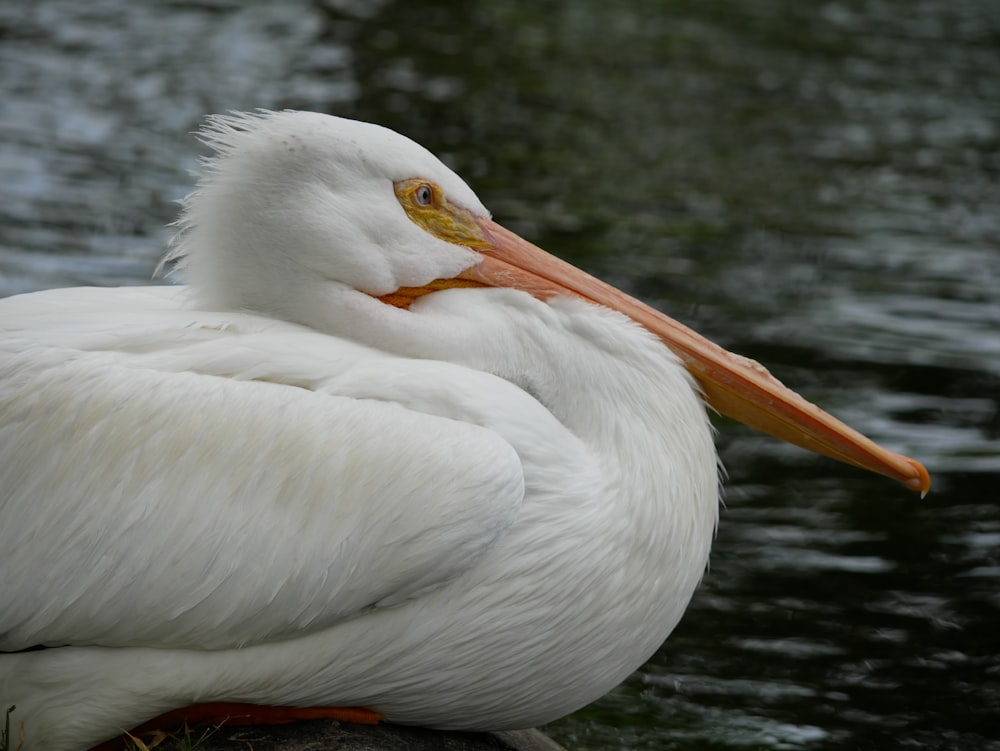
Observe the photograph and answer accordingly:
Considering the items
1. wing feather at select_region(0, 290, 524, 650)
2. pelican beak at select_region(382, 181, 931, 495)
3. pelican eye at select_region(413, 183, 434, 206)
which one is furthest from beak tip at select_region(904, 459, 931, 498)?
pelican eye at select_region(413, 183, 434, 206)

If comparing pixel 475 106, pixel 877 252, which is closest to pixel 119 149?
pixel 475 106

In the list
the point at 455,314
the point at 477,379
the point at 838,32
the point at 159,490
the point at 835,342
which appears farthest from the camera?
the point at 838,32

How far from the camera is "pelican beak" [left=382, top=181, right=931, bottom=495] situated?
11.6 feet

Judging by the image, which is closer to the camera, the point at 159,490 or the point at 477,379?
the point at 159,490

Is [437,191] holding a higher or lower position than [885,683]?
higher

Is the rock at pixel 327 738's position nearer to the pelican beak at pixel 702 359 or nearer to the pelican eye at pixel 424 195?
the pelican beak at pixel 702 359

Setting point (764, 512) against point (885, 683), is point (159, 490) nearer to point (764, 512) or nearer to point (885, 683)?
point (885, 683)

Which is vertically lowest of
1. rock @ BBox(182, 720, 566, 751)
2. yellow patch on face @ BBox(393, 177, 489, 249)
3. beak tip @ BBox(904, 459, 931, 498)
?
rock @ BBox(182, 720, 566, 751)

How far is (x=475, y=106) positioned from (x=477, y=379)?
836cm

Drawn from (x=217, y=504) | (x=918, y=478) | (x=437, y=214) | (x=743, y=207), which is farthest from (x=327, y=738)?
(x=743, y=207)

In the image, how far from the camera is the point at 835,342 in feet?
23.9

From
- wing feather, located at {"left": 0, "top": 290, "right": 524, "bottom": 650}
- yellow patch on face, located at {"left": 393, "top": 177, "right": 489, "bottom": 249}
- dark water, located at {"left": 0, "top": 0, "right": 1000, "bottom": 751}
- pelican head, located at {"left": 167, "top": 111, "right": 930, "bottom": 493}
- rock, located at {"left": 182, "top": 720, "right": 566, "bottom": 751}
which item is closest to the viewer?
wing feather, located at {"left": 0, "top": 290, "right": 524, "bottom": 650}

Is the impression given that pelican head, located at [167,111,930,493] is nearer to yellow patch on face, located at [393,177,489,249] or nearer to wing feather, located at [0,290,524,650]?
yellow patch on face, located at [393,177,489,249]

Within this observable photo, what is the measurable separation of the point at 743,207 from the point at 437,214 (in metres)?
6.28
